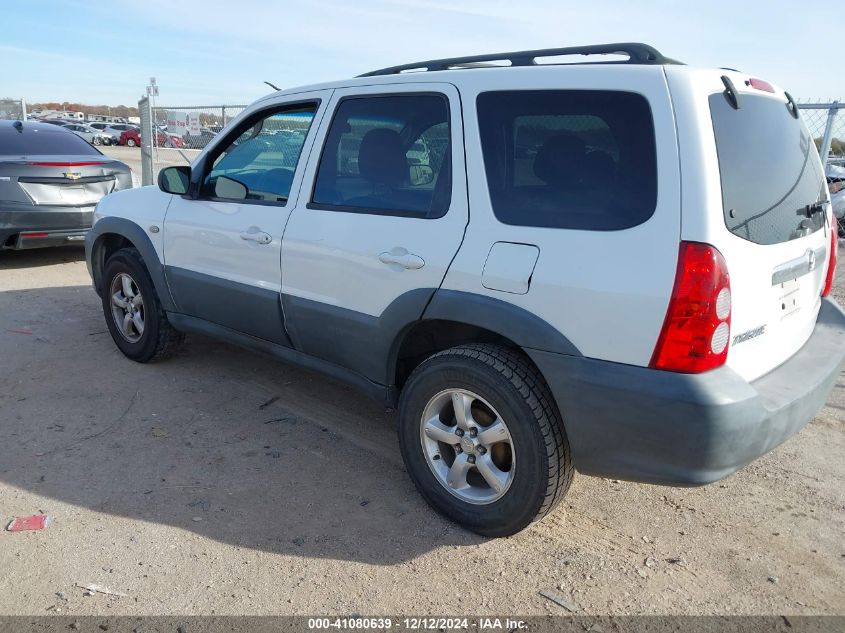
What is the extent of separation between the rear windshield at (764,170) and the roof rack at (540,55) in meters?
0.37

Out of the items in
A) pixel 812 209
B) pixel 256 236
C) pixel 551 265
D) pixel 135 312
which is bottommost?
pixel 135 312

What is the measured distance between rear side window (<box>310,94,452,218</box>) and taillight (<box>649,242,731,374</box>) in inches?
41.8

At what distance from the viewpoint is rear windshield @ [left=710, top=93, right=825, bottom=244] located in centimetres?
250

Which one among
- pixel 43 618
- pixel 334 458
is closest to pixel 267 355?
pixel 334 458

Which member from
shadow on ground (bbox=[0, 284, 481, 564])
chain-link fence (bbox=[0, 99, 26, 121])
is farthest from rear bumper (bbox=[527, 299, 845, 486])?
chain-link fence (bbox=[0, 99, 26, 121])

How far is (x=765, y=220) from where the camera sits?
2.64 metres

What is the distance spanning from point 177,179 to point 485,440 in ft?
8.54

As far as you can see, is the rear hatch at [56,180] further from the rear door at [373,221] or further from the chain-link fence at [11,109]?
the chain-link fence at [11,109]

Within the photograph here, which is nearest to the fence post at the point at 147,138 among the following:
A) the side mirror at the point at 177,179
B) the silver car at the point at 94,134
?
the side mirror at the point at 177,179

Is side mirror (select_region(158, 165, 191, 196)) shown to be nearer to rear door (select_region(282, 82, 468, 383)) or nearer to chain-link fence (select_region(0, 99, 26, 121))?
rear door (select_region(282, 82, 468, 383))

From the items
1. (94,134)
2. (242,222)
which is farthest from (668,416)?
(94,134)

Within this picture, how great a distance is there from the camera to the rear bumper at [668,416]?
2.41 meters

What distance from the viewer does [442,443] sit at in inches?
126

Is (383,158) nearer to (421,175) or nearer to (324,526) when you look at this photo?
(421,175)
